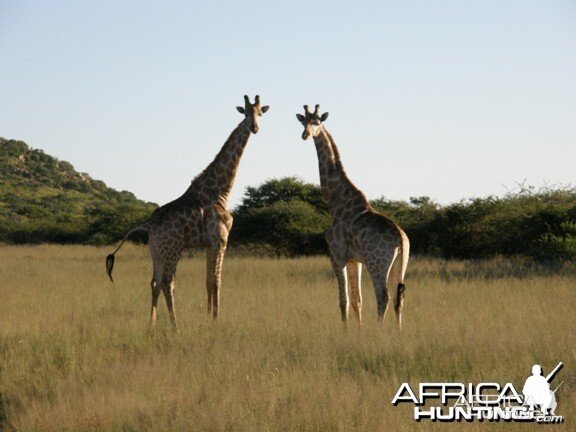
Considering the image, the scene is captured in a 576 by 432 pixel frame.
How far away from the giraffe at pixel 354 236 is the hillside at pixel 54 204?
27.1 m

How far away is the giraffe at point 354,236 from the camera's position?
963 cm

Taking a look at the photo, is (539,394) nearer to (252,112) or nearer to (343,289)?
(343,289)

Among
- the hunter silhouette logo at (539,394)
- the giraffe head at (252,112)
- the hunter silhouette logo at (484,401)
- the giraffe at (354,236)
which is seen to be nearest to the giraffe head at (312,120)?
the giraffe at (354,236)

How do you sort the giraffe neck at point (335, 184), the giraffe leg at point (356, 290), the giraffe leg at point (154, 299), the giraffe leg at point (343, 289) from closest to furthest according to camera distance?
the giraffe leg at point (343, 289), the giraffe leg at point (356, 290), the giraffe neck at point (335, 184), the giraffe leg at point (154, 299)

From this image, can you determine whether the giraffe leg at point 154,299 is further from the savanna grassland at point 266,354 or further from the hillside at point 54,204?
the hillside at point 54,204

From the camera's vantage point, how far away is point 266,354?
8430 millimetres

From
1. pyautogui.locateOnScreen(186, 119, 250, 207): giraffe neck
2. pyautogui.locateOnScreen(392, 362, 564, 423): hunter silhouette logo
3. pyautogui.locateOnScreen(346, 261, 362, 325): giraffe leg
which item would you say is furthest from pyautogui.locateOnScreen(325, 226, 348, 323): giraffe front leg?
pyautogui.locateOnScreen(392, 362, 564, 423): hunter silhouette logo

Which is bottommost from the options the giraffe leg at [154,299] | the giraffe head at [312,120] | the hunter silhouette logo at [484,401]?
the hunter silhouette logo at [484,401]

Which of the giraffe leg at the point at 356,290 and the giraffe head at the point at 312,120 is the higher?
the giraffe head at the point at 312,120

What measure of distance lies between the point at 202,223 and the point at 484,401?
5.71 m

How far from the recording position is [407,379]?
292 inches

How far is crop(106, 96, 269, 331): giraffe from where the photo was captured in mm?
10930

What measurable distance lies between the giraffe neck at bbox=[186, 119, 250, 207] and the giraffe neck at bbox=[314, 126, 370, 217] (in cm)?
136

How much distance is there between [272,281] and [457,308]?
5.37 meters
